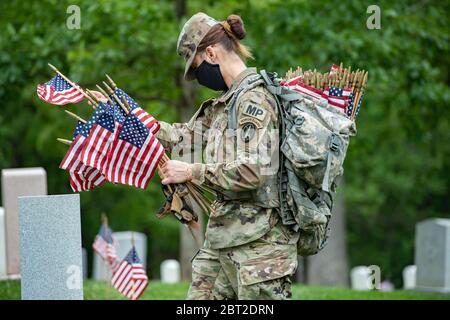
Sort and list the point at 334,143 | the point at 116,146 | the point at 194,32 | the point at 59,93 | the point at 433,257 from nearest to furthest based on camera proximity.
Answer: the point at 334,143
the point at 194,32
the point at 116,146
the point at 59,93
the point at 433,257

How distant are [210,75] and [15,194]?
629 cm

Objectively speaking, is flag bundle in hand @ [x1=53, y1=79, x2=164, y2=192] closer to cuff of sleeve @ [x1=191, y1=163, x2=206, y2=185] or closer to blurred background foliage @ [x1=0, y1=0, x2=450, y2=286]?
cuff of sleeve @ [x1=191, y1=163, x2=206, y2=185]

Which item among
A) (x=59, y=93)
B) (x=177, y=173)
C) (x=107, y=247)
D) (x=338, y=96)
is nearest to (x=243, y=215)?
(x=177, y=173)

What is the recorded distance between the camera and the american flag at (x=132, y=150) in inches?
218

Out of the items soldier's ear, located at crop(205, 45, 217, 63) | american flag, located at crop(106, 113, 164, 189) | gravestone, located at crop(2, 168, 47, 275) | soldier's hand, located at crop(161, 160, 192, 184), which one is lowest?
gravestone, located at crop(2, 168, 47, 275)

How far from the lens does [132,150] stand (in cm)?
555

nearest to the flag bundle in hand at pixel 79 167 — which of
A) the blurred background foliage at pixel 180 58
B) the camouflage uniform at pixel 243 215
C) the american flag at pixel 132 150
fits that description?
the american flag at pixel 132 150

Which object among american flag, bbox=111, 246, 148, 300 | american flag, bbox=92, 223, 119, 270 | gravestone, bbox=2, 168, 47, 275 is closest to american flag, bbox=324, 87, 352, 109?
american flag, bbox=111, 246, 148, 300

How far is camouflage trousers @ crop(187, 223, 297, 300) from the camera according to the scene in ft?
17.2

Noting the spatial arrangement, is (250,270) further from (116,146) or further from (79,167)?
(79,167)

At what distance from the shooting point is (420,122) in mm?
17375

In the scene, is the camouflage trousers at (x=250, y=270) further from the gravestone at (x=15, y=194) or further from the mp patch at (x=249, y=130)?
Result: the gravestone at (x=15, y=194)
